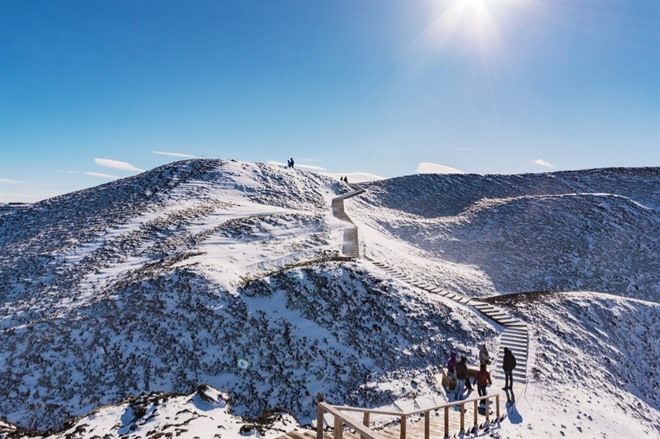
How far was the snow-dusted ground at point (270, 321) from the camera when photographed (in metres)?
15.0

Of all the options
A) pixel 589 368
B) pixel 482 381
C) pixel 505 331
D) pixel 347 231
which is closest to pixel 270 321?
pixel 482 381

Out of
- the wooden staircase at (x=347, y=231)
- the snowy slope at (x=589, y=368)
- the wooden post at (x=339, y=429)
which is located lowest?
the snowy slope at (x=589, y=368)

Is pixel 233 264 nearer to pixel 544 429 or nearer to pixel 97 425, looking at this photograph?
pixel 97 425

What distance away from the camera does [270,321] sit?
18.7 m

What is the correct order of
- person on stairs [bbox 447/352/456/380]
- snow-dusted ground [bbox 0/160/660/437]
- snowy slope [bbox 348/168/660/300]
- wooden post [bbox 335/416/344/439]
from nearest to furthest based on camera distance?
wooden post [bbox 335/416/344/439] → person on stairs [bbox 447/352/456/380] → snow-dusted ground [bbox 0/160/660/437] → snowy slope [bbox 348/168/660/300]

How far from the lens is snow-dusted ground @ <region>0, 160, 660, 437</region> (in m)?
15.0

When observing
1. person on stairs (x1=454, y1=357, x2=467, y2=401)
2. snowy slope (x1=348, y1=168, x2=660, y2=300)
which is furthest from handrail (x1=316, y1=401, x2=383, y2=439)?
snowy slope (x1=348, y1=168, x2=660, y2=300)

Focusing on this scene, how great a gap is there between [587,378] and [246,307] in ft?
59.7

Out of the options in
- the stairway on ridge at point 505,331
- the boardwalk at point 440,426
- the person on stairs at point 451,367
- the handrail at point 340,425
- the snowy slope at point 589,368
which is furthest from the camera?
the stairway on ridge at point 505,331

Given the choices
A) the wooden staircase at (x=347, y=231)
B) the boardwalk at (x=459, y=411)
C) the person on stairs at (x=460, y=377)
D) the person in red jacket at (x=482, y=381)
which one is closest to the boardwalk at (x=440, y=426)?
the boardwalk at (x=459, y=411)

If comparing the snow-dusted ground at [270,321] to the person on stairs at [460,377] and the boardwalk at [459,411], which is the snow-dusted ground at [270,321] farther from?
the person on stairs at [460,377]

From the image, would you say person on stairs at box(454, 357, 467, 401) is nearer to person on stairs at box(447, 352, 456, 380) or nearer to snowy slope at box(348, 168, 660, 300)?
person on stairs at box(447, 352, 456, 380)

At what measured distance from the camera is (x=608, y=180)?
69.5m

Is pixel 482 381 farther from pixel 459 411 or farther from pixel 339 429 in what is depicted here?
pixel 339 429
